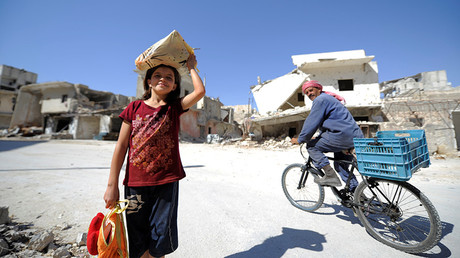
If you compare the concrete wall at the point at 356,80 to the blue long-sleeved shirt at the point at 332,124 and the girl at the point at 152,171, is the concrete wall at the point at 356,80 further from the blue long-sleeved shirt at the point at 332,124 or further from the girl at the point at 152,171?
the girl at the point at 152,171

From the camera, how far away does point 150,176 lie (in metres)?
1.18

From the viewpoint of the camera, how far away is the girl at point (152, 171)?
3.79ft

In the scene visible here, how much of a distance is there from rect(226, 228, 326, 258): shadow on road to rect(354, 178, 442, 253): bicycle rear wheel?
2.03ft

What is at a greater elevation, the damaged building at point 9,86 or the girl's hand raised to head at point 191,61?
the damaged building at point 9,86

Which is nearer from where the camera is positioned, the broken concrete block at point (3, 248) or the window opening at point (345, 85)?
the broken concrete block at point (3, 248)

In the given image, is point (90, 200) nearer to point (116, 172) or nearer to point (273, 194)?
point (116, 172)

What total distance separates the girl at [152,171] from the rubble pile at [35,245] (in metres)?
0.82

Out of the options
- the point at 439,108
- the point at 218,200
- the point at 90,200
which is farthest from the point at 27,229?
the point at 439,108

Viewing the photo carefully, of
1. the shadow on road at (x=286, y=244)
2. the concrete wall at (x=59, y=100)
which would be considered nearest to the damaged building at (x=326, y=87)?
the shadow on road at (x=286, y=244)

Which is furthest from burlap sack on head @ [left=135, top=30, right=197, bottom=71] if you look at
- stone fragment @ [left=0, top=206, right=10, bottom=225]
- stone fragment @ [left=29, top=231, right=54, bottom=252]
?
stone fragment @ [left=0, top=206, right=10, bottom=225]

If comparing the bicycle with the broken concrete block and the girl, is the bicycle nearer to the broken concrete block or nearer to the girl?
the girl

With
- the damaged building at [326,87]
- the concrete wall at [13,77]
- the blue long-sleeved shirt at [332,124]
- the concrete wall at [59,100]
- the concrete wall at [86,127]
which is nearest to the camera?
the blue long-sleeved shirt at [332,124]

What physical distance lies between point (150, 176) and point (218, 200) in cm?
186

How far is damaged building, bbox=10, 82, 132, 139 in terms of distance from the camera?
76.9ft
